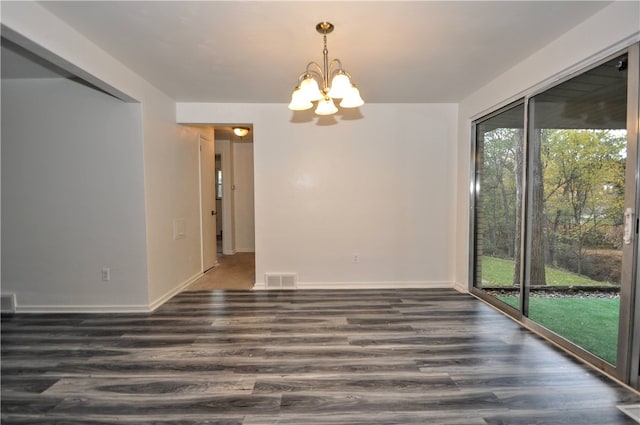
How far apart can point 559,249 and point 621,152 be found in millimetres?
907

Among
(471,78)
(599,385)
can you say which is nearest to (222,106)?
(471,78)

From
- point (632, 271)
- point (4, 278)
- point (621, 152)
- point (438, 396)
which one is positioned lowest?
point (438, 396)

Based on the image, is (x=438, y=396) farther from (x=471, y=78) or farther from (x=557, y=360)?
(x=471, y=78)

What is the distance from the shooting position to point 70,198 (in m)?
3.14

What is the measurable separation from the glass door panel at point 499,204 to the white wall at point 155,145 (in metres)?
3.94

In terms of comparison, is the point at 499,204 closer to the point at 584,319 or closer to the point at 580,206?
the point at 580,206

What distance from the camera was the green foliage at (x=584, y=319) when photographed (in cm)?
213

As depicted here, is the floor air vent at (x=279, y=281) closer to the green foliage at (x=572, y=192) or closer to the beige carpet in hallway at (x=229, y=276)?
the beige carpet in hallway at (x=229, y=276)

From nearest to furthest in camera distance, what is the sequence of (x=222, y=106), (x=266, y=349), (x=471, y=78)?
1. (x=266, y=349)
2. (x=471, y=78)
3. (x=222, y=106)

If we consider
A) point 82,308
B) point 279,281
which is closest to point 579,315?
point 279,281

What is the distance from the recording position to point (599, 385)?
75.6 inches

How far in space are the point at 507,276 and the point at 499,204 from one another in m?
0.81

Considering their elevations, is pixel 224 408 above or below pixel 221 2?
below

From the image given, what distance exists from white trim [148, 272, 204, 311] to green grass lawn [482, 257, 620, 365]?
156 inches
